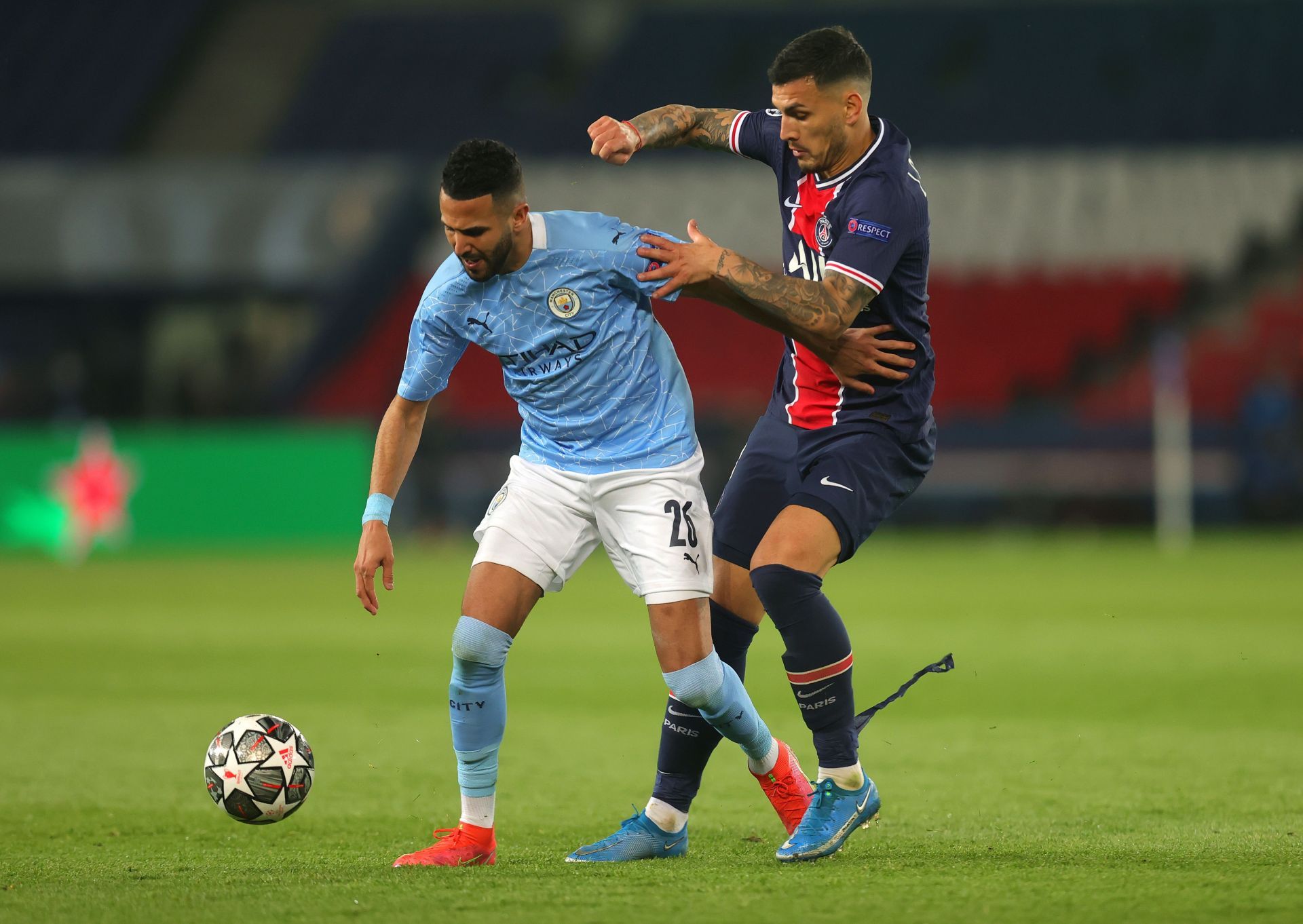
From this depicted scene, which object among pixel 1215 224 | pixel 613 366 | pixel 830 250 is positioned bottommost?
pixel 613 366

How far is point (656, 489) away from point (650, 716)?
155 inches

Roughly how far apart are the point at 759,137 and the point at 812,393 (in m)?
0.89

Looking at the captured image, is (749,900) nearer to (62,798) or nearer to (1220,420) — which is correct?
(62,798)

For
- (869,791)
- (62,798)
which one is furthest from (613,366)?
(62,798)

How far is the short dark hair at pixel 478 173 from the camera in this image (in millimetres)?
4824

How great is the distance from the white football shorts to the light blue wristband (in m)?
0.28

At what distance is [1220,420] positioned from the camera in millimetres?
22266

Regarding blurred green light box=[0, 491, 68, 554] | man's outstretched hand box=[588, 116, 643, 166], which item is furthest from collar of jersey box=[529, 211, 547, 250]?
blurred green light box=[0, 491, 68, 554]

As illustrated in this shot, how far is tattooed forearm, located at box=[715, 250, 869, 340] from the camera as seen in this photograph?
185 inches

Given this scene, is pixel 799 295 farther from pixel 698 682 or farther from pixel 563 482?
pixel 698 682

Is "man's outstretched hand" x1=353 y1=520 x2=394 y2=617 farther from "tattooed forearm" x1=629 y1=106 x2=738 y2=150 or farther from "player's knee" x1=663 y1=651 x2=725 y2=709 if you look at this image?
"tattooed forearm" x1=629 y1=106 x2=738 y2=150

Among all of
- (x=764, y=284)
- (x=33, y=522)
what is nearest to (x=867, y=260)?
(x=764, y=284)

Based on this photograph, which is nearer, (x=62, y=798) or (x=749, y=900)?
(x=749, y=900)

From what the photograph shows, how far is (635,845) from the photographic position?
5.16 meters
